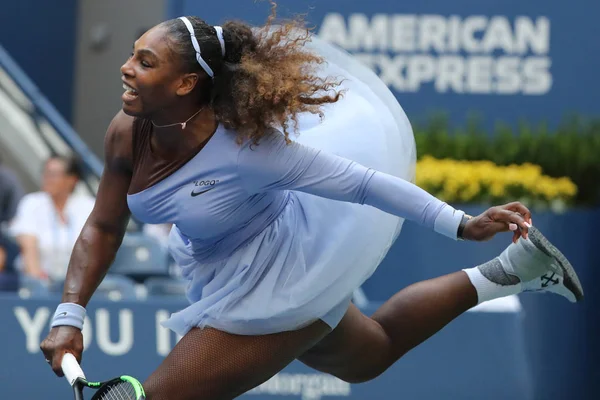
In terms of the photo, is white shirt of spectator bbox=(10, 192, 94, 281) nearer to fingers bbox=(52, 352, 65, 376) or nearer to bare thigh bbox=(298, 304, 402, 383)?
bare thigh bbox=(298, 304, 402, 383)

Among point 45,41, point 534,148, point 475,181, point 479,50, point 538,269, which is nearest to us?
point 538,269

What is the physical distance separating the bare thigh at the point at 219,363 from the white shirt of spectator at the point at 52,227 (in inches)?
143

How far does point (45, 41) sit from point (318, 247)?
8.89m

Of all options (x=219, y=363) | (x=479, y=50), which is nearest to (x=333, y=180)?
(x=219, y=363)

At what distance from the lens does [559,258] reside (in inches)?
148

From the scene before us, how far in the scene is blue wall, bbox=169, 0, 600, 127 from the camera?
315 inches

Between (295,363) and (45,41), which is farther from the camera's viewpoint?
(45,41)

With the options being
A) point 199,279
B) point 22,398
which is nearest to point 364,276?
point 199,279

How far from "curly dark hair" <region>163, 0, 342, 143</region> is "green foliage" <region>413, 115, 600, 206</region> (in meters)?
3.74

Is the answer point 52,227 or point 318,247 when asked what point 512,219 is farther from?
point 52,227

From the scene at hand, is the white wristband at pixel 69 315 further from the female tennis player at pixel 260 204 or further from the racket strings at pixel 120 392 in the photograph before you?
the racket strings at pixel 120 392

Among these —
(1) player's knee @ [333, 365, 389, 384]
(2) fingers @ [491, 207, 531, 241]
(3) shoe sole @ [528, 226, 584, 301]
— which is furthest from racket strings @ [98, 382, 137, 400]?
(3) shoe sole @ [528, 226, 584, 301]

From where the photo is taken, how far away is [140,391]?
3.21 meters

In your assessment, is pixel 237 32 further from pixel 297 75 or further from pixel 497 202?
pixel 497 202
